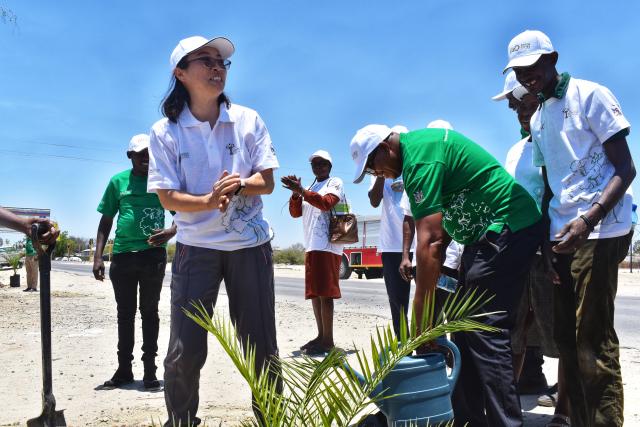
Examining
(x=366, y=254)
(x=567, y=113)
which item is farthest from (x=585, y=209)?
(x=366, y=254)

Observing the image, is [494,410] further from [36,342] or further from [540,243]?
[36,342]

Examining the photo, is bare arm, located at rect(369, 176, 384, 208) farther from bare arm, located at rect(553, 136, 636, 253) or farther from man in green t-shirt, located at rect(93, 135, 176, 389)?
bare arm, located at rect(553, 136, 636, 253)

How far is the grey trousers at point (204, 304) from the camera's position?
321 centimetres

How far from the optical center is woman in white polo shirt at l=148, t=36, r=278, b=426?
3.22 meters

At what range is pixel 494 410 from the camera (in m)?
3.03

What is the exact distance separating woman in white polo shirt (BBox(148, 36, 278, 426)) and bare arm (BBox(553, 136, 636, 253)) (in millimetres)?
1504

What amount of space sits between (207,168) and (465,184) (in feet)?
4.46

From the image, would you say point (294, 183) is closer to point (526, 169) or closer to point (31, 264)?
point (526, 169)

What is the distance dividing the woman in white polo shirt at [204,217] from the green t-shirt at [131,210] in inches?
66.6

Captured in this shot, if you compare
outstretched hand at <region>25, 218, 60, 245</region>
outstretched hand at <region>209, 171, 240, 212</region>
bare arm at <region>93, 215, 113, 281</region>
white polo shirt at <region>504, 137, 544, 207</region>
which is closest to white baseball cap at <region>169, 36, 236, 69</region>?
outstretched hand at <region>209, 171, 240, 212</region>

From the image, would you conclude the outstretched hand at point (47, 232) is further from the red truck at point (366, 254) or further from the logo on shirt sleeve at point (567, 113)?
the red truck at point (366, 254)

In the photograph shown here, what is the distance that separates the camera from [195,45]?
3.23 meters

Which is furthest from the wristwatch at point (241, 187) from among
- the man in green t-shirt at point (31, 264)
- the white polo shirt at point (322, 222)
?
the man in green t-shirt at point (31, 264)

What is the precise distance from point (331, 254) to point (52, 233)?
10.9 ft
